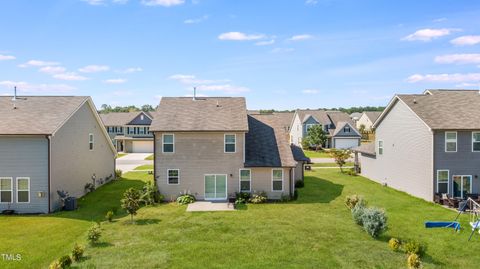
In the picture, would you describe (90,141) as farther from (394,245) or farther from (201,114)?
(394,245)

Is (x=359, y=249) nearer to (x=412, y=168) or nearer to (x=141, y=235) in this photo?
(x=141, y=235)

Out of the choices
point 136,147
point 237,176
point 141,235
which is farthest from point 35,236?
point 136,147

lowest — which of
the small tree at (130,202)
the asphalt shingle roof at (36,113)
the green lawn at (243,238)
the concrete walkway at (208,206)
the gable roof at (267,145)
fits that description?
the green lawn at (243,238)

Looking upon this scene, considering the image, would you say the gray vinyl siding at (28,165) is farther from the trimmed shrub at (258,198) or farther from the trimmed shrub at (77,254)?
the trimmed shrub at (258,198)

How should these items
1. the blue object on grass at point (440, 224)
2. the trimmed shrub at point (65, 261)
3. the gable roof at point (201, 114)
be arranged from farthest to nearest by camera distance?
the gable roof at point (201, 114) < the blue object on grass at point (440, 224) < the trimmed shrub at point (65, 261)

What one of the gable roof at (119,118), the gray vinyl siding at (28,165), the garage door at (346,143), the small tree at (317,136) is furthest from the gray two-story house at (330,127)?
the gray vinyl siding at (28,165)
